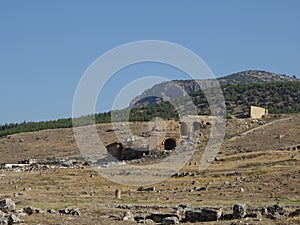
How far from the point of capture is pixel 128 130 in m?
96.5

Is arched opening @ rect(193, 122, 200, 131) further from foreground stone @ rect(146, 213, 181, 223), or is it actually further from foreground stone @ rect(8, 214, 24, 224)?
foreground stone @ rect(8, 214, 24, 224)

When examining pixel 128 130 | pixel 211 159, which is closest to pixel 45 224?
pixel 211 159

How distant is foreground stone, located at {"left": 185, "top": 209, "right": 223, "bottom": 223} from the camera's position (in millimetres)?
20750

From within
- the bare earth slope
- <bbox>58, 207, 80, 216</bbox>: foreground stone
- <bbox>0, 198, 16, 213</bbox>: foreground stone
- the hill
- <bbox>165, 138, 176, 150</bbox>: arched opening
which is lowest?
<bbox>58, 207, 80, 216</bbox>: foreground stone

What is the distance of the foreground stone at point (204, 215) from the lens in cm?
2075

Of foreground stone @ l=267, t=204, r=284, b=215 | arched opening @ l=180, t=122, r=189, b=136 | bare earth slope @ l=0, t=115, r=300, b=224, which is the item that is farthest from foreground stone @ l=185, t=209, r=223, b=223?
arched opening @ l=180, t=122, r=189, b=136

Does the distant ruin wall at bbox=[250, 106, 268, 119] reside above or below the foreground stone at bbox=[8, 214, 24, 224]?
above

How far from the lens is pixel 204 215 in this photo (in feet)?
68.6

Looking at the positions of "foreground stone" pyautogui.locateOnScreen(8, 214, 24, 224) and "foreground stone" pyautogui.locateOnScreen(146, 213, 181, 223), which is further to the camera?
"foreground stone" pyautogui.locateOnScreen(146, 213, 181, 223)

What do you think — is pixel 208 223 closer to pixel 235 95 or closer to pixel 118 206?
pixel 118 206

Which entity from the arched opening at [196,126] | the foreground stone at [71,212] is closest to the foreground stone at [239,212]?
the foreground stone at [71,212]

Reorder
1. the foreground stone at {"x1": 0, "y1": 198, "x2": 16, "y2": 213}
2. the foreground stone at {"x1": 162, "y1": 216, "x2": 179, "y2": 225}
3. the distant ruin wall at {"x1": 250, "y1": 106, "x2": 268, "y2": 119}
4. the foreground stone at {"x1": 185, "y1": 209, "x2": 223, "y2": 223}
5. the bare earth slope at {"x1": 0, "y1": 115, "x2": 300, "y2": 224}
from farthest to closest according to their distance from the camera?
the distant ruin wall at {"x1": 250, "y1": 106, "x2": 268, "y2": 119} < the bare earth slope at {"x1": 0, "y1": 115, "x2": 300, "y2": 224} < the foreground stone at {"x1": 0, "y1": 198, "x2": 16, "y2": 213} < the foreground stone at {"x1": 185, "y1": 209, "x2": 223, "y2": 223} < the foreground stone at {"x1": 162, "y1": 216, "x2": 179, "y2": 225}

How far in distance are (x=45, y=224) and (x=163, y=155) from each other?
39535mm

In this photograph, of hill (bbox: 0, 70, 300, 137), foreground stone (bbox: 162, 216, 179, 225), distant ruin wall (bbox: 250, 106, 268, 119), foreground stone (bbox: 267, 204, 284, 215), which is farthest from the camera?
hill (bbox: 0, 70, 300, 137)
